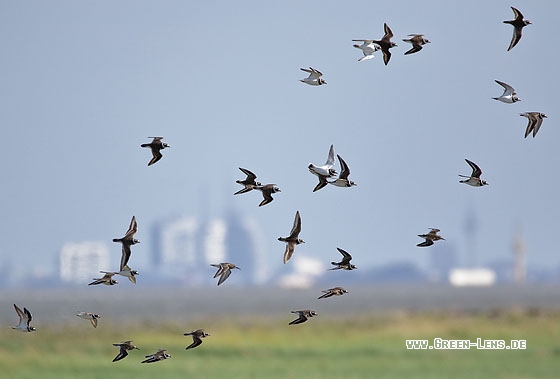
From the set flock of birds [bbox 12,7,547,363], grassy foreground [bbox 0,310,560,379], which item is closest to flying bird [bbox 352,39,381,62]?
flock of birds [bbox 12,7,547,363]

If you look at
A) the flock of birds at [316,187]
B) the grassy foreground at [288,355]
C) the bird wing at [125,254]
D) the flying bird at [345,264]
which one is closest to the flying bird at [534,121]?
the flock of birds at [316,187]

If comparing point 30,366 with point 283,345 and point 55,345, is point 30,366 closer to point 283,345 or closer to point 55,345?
point 55,345

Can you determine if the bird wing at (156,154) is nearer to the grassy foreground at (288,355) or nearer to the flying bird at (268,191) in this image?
the flying bird at (268,191)

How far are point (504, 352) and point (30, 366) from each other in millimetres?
20433

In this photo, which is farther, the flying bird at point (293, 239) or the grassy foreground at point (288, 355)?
the grassy foreground at point (288, 355)

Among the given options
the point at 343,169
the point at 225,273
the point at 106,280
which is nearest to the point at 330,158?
the point at 343,169

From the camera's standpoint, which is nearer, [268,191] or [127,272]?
[127,272]

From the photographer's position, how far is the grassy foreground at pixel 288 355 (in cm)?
4734

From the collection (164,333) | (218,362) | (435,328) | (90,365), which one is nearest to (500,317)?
(435,328)

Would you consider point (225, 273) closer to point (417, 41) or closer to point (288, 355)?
point (417, 41)

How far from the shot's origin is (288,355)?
2121 inches

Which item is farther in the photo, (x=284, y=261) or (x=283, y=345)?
(x=283, y=345)

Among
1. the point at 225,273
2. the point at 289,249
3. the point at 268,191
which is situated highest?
the point at 268,191

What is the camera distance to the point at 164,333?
6625cm
